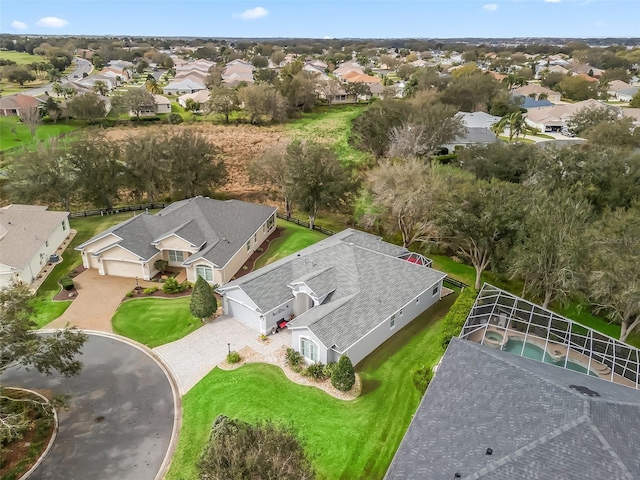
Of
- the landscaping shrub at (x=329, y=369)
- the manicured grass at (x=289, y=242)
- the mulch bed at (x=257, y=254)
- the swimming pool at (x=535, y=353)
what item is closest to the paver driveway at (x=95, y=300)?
the mulch bed at (x=257, y=254)

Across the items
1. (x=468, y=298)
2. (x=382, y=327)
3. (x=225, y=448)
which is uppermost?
(x=225, y=448)

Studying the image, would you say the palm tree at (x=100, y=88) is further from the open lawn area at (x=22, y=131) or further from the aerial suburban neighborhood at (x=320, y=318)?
the aerial suburban neighborhood at (x=320, y=318)

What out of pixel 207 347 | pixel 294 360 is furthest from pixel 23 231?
pixel 294 360

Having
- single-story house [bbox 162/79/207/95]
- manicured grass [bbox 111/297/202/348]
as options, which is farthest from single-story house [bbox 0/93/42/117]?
manicured grass [bbox 111/297/202/348]

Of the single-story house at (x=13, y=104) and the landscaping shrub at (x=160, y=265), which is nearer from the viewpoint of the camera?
the landscaping shrub at (x=160, y=265)

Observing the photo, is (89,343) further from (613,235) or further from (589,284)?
(613,235)

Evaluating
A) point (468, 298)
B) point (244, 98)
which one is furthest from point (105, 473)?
point (244, 98)

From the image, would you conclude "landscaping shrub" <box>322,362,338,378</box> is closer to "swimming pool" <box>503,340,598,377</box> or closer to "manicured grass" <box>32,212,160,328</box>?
"swimming pool" <box>503,340,598,377</box>
